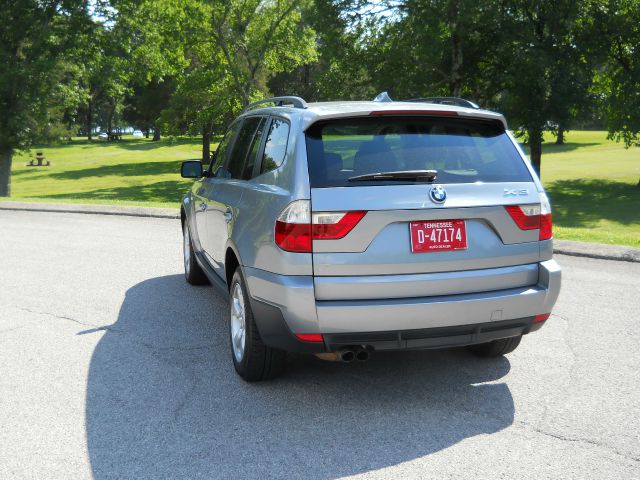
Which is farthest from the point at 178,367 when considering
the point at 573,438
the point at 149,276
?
the point at 149,276

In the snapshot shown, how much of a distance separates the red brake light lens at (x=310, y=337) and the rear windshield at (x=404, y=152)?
0.86 m

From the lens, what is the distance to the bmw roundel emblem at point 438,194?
392cm

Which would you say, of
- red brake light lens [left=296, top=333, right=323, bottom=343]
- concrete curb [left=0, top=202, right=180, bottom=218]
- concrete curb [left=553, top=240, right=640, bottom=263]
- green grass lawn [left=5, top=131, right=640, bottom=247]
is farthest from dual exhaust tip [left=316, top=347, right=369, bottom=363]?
concrete curb [left=0, top=202, right=180, bottom=218]

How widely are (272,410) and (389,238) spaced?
128cm

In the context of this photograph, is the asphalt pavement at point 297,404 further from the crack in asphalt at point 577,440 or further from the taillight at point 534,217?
the taillight at point 534,217

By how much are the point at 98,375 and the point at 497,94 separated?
1141 inches

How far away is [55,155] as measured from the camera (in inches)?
2459

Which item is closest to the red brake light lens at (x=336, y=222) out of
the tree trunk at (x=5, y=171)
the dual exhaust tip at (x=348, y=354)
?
the dual exhaust tip at (x=348, y=354)

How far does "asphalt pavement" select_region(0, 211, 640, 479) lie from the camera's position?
341 cm

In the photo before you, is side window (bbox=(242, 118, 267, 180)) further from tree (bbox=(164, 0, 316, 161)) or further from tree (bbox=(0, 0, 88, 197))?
tree (bbox=(164, 0, 316, 161))

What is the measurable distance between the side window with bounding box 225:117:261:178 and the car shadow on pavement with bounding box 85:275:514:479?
55.9 inches

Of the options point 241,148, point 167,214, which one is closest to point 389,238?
point 241,148

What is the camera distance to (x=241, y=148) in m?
5.62

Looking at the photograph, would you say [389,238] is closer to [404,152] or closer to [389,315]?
[389,315]
